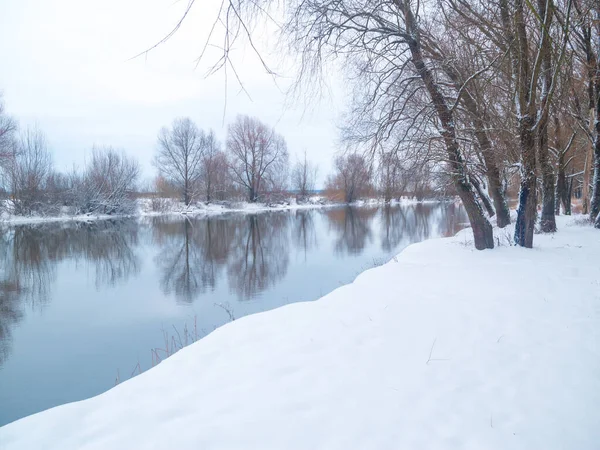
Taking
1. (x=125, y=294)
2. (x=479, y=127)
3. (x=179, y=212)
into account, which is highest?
(x=479, y=127)

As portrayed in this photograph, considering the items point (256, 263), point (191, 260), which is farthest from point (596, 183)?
point (191, 260)

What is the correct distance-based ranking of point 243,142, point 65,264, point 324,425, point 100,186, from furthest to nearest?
point 243,142
point 100,186
point 65,264
point 324,425

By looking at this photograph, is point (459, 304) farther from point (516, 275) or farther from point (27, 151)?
point (27, 151)

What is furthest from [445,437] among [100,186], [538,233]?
[100,186]

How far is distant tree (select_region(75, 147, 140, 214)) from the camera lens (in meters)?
35.2

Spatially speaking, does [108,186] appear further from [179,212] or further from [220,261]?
[220,261]

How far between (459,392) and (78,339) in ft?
20.5

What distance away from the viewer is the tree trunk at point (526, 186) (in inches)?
255

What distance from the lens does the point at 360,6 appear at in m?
6.36

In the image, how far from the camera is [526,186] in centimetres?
686

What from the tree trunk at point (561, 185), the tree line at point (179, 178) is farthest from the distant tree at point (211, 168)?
the tree trunk at point (561, 185)

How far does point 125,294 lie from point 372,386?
8.02 meters

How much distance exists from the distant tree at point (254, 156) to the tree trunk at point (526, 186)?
4033 cm

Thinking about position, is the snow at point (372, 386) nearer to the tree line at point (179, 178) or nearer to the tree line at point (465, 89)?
the tree line at point (465, 89)
